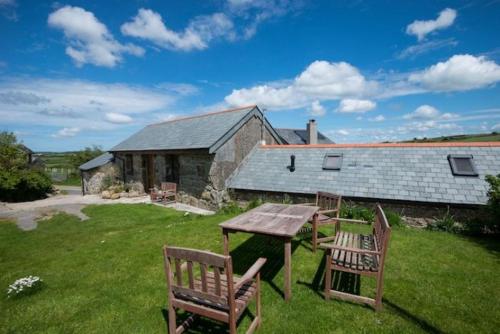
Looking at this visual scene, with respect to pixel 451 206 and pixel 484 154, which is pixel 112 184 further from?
pixel 484 154

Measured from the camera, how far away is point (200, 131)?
43.7ft

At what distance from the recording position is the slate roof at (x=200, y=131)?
11445 millimetres

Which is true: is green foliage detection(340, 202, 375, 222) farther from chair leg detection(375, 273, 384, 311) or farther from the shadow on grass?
chair leg detection(375, 273, 384, 311)

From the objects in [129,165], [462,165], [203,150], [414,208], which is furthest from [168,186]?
[462,165]

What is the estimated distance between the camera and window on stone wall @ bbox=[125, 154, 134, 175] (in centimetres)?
1769

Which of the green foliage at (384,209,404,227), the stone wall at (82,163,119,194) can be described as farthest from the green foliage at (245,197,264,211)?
the stone wall at (82,163,119,194)

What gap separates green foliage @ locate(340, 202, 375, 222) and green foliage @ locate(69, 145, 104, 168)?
30.6 m

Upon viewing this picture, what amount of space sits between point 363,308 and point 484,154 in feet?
26.3

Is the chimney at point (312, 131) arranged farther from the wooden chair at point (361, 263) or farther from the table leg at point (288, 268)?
the table leg at point (288, 268)

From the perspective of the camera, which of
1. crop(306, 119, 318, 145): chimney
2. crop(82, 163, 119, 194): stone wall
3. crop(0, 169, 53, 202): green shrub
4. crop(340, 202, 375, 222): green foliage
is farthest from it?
crop(306, 119, 318, 145): chimney

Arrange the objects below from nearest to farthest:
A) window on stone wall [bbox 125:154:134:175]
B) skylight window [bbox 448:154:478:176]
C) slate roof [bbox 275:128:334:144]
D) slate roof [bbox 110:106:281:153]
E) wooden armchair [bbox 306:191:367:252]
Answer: wooden armchair [bbox 306:191:367:252], skylight window [bbox 448:154:478:176], slate roof [bbox 110:106:281:153], window on stone wall [bbox 125:154:134:175], slate roof [bbox 275:128:334:144]

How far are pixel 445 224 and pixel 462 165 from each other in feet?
7.37

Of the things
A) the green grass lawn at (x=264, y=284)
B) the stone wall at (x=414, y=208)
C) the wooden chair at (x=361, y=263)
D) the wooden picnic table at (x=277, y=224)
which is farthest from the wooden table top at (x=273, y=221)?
the stone wall at (x=414, y=208)

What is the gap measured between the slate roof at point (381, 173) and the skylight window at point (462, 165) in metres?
0.13
